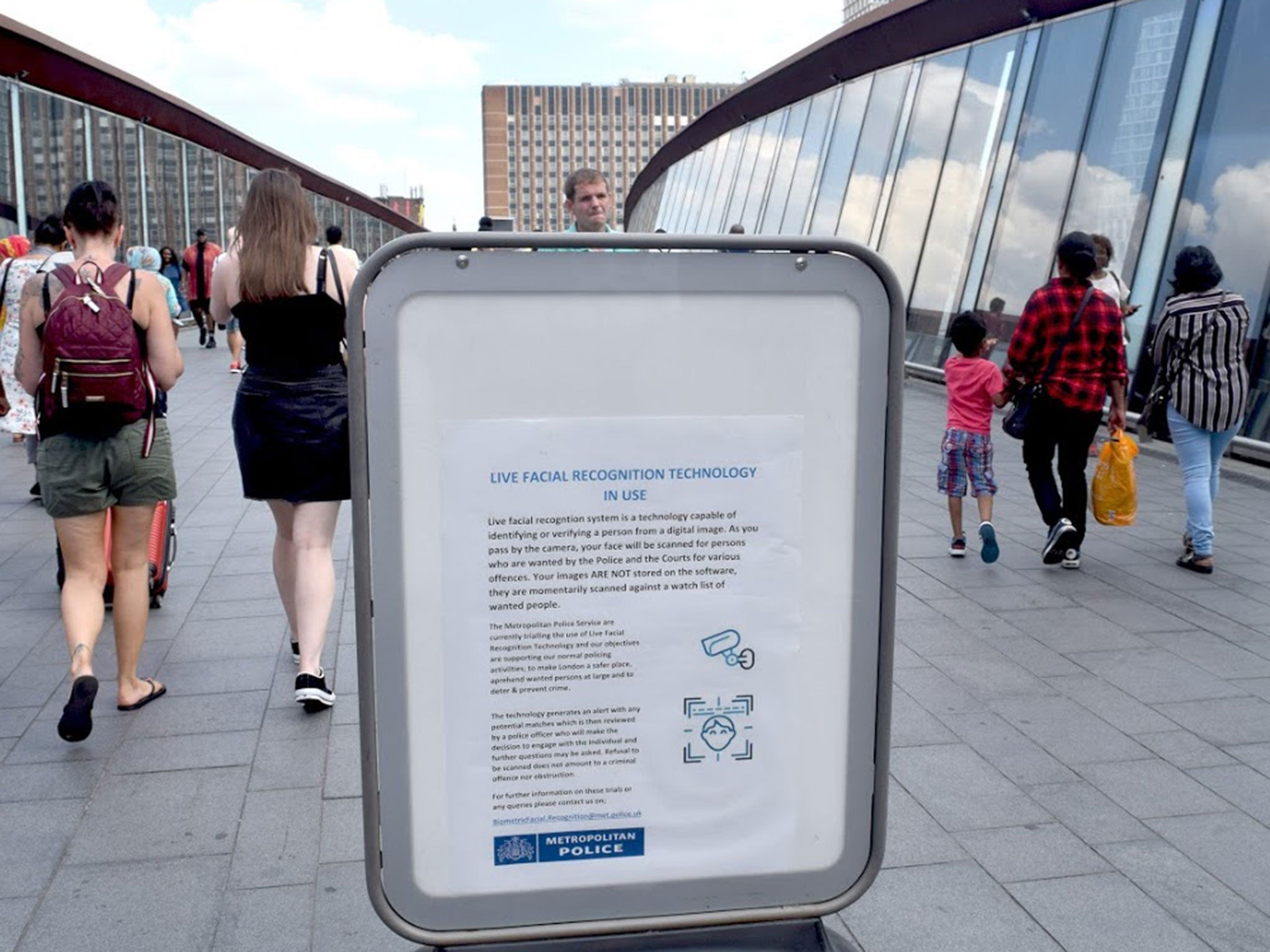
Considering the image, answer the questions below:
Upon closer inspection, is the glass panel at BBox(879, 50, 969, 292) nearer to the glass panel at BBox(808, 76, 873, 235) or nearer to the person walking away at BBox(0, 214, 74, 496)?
the glass panel at BBox(808, 76, 873, 235)

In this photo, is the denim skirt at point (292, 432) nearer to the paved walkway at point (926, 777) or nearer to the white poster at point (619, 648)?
the paved walkway at point (926, 777)

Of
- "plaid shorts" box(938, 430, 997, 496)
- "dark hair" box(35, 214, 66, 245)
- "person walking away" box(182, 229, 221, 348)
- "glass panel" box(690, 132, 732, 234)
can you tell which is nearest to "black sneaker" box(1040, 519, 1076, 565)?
"plaid shorts" box(938, 430, 997, 496)

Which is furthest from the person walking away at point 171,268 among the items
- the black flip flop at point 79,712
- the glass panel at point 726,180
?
the black flip flop at point 79,712

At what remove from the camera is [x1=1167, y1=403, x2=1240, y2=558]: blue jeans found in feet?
21.2

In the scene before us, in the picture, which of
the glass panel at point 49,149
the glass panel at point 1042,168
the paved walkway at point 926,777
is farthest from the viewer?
the glass panel at point 49,149

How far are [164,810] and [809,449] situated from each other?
2.41 meters

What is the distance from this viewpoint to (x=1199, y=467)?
258 inches

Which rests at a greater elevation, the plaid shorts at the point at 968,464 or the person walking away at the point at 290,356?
the person walking away at the point at 290,356

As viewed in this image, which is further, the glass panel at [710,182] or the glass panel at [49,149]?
the glass panel at [710,182]

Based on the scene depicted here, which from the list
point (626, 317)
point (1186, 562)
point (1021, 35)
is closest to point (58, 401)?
point (626, 317)

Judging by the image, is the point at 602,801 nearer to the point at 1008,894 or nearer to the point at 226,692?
the point at 1008,894

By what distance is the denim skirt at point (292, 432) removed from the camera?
4168mm

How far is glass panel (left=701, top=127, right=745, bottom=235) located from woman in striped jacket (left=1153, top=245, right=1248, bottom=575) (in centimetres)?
2579

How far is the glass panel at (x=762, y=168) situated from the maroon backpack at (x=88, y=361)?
958 inches
